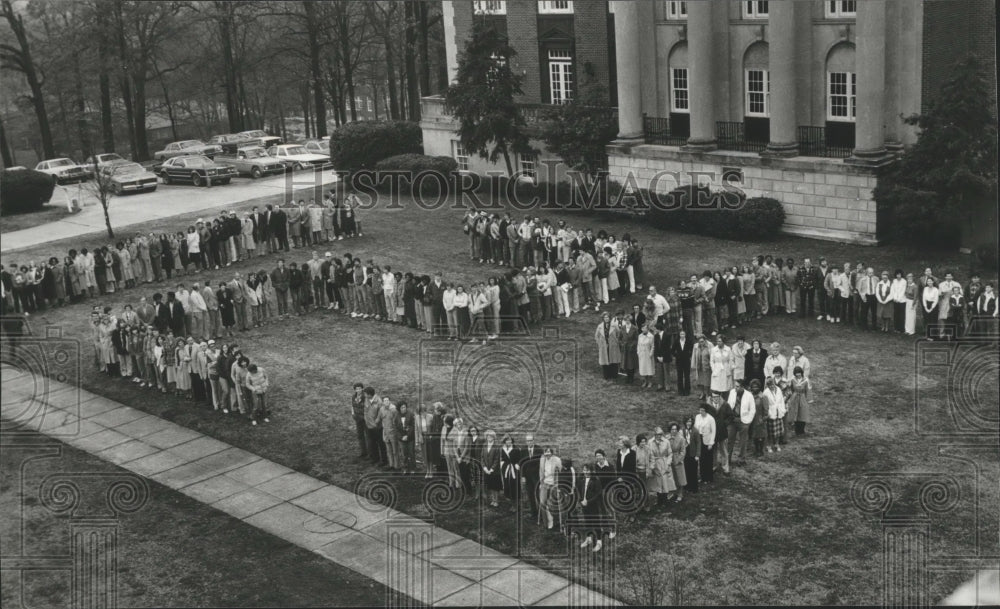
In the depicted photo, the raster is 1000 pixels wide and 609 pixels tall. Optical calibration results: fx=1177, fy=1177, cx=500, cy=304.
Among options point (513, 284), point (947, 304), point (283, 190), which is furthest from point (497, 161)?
point (947, 304)

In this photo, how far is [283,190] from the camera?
5250cm

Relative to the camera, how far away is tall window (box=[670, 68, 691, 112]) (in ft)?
150

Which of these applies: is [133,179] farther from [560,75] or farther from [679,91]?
[679,91]

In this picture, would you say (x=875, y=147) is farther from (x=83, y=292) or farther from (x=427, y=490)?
(x=83, y=292)

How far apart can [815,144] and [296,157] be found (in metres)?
26.9

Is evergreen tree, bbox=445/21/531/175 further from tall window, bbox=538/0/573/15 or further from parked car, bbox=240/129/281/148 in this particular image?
parked car, bbox=240/129/281/148

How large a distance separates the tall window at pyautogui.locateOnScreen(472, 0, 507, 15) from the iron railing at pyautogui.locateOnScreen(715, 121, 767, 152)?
1289cm

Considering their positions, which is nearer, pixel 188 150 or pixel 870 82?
pixel 870 82

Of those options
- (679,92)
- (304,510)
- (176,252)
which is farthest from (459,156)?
(304,510)

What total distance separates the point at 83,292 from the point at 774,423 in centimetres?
2239

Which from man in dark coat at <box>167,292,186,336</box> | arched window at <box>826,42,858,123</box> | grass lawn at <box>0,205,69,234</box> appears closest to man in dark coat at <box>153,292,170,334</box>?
man in dark coat at <box>167,292,186,336</box>

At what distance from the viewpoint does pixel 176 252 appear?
125ft

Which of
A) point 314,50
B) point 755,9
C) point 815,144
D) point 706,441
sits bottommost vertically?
point 706,441

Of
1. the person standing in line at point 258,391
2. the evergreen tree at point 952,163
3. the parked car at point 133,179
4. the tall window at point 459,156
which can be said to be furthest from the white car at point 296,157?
the person standing in line at point 258,391
